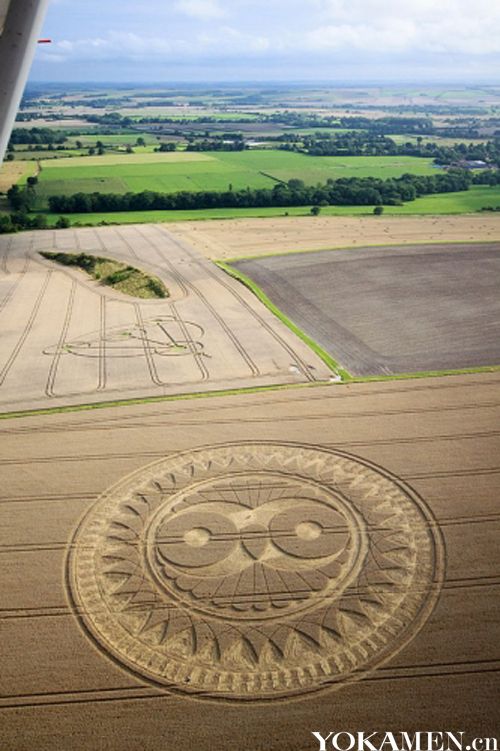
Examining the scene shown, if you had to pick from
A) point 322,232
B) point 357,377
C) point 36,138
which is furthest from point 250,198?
point 36,138

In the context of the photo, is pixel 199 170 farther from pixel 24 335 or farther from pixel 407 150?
pixel 24 335

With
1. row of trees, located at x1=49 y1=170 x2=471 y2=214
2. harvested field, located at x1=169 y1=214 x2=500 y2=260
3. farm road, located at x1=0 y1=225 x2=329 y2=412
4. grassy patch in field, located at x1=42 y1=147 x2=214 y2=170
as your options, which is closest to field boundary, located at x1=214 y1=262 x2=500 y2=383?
farm road, located at x1=0 y1=225 x2=329 y2=412

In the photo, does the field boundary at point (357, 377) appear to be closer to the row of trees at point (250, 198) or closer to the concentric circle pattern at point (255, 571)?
the concentric circle pattern at point (255, 571)

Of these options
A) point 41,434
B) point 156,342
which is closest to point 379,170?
point 156,342

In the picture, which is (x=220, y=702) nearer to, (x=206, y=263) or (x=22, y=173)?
(x=206, y=263)

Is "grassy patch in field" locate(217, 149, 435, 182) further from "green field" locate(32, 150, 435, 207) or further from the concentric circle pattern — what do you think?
the concentric circle pattern

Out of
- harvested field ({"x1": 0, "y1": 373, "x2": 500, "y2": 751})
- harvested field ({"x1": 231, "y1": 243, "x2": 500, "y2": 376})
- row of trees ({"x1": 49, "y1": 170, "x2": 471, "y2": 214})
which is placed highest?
row of trees ({"x1": 49, "y1": 170, "x2": 471, "y2": 214})
